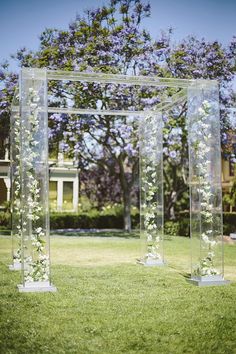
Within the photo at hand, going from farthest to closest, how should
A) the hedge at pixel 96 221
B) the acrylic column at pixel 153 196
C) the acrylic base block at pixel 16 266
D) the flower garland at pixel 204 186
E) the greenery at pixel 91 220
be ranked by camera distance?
the greenery at pixel 91 220
the hedge at pixel 96 221
the acrylic column at pixel 153 196
the acrylic base block at pixel 16 266
the flower garland at pixel 204 186

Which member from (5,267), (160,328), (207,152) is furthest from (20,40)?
(160,328)

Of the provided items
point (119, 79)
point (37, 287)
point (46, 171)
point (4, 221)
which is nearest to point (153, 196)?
point (119, 79)

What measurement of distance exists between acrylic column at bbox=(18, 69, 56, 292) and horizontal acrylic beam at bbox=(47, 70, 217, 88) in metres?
0.33

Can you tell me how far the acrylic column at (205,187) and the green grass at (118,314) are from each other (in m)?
0.44

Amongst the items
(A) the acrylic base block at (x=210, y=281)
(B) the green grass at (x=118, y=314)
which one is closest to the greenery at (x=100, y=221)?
(B) the green grass at (x=118, y=314)

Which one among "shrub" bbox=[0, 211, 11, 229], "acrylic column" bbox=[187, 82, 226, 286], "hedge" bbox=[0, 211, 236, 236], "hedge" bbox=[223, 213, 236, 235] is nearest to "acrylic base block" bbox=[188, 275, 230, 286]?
"acrylic column" bbox=[187, 82, 226, 286]

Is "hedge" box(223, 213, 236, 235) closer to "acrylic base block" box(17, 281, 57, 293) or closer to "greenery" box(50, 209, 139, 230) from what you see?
"greenery" box(50, 209, 139, 230)

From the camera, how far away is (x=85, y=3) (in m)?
15.3

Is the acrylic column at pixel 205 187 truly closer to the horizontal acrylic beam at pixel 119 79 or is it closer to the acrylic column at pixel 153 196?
the horizontal acrylic beam at pixel 119 79

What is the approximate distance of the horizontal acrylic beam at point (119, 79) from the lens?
675cm

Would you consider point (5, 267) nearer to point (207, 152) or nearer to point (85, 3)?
point (207, 152)

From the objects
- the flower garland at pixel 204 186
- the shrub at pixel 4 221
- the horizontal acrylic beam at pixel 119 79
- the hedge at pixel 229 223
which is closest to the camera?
the horizontal acrylic beam at pixel 119 79

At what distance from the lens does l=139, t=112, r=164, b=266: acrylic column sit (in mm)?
9234

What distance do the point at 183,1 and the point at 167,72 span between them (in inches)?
125
